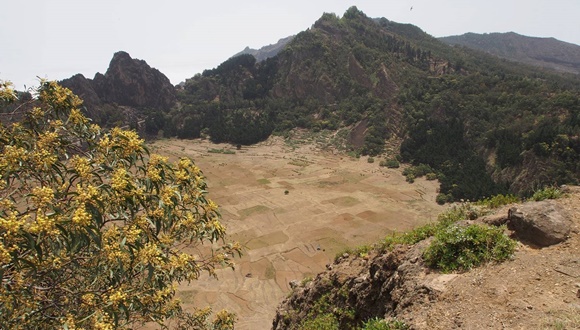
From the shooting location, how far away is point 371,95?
86.9 meters

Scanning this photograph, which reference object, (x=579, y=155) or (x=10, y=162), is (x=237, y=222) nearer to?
(x=10, y=162)

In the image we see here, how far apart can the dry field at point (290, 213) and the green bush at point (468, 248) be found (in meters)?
11.7

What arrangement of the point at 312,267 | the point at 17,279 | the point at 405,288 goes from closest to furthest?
the point at 17,279
the point at 405,288
the point at 312,267

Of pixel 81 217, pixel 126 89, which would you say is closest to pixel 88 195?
pixel 81 217

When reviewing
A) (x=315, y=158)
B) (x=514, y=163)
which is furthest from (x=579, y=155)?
(x=315, y=158)

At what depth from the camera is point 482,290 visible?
244 inches

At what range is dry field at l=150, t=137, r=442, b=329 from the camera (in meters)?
22.6

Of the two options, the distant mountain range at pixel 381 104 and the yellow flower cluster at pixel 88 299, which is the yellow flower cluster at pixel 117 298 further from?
the distant mountain range at pixel 381 104

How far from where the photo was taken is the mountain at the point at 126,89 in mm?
90750

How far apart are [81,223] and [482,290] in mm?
6915

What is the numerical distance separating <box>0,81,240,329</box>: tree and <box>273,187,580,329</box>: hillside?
4.54 m

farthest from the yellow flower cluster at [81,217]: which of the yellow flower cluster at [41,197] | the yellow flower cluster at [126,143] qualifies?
the yellow flower cluster at [126,143]

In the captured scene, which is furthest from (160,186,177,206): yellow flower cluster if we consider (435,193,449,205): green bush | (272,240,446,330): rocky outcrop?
(435,193,449,205): green bush

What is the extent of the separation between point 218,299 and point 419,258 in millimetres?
16940
